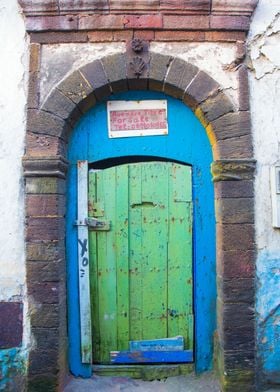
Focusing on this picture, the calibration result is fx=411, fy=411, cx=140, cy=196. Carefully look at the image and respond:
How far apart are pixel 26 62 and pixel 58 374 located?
8.38 feet

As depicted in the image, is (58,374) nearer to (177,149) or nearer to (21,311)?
(21,311)

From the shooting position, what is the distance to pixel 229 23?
3422 millimetres

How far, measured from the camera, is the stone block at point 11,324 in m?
3.30

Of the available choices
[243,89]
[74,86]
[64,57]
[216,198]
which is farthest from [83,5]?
[216,198]

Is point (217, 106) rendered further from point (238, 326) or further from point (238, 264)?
point (238, 326)

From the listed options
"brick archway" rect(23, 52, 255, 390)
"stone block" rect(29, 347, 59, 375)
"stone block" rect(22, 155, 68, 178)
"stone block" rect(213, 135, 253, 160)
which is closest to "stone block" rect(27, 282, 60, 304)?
"brick archway" rect(23, 52, 255, 390)

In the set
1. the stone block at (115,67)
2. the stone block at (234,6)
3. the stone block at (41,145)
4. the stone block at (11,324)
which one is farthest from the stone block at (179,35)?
the stone block at (11,324)

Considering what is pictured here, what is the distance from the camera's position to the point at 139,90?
3.63 meters

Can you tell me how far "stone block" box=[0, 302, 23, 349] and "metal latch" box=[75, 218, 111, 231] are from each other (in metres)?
0.82

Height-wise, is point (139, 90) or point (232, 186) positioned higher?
point (139, 90)

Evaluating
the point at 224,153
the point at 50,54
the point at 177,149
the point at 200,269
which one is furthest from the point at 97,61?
the point at 200,269

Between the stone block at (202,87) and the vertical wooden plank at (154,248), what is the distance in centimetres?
63

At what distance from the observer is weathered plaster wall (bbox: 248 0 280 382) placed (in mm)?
3336

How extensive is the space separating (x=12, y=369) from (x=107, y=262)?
3.70ft
